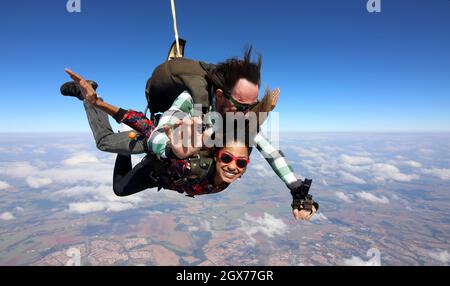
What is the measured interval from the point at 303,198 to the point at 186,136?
5.05 feet

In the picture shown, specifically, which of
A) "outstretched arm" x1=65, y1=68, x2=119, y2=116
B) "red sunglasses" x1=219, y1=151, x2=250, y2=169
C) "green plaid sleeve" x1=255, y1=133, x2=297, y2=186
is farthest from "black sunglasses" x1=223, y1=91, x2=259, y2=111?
"outstretched arm" x1=65, y1=68, x2=119, y2=116

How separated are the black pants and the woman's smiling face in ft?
3.65

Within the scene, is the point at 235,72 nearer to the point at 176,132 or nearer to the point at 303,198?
the point at 176,132

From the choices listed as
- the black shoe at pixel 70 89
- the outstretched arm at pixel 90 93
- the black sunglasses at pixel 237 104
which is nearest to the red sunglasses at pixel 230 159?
the black sunglasses at pixel 237 104

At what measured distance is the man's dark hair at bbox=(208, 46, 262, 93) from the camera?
2158 millimetres

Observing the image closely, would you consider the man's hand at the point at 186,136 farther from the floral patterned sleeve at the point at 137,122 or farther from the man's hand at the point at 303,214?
the man's hand at the point at 303,214

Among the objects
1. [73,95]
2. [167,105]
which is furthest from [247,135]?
[73,95]

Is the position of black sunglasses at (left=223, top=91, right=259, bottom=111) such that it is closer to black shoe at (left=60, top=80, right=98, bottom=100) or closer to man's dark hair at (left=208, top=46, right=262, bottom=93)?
man's dark hair at (left=208, top=46, right=262, bottom=93)

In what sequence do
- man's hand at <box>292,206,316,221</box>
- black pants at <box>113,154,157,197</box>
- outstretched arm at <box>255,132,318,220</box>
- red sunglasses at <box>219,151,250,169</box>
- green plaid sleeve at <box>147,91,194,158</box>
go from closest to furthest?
green plaid sleeve at <box>147,91,194,158</box> < red sunglasses at <box>219,151,250,169</box> < man's hand at <box>292,206,316,221</box> < outstretched arm at <box>255,132,318,220</box> < black pants at <box>113,154,157,197</box>

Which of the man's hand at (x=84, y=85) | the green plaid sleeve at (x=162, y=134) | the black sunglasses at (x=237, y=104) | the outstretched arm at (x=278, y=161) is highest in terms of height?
the man's hand at (x=84, y=85)

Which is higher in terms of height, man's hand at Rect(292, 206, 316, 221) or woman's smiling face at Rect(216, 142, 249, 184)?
woman's smiling face at Rect(216, 142, 249, 184)

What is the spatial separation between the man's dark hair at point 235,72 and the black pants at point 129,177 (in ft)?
4.61

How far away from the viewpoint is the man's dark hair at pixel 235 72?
7.08 feet

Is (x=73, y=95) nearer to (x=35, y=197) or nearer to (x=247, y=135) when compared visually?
(x=247, y=135)
